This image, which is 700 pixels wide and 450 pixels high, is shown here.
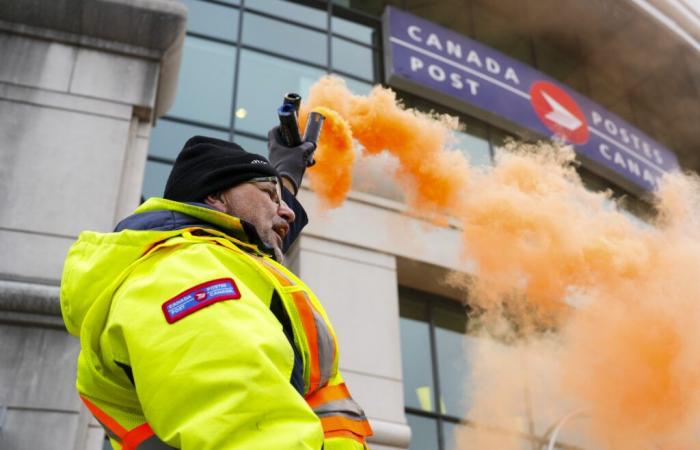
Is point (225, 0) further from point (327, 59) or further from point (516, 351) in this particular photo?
point (516, 351)

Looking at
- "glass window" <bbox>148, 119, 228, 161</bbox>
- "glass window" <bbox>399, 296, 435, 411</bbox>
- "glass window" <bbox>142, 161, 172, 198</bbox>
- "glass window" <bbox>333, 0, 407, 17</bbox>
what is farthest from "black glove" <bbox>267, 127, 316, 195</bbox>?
"glass window" <bbox>333, 0, 407, 17</bbox>

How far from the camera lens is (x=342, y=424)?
1970 mm

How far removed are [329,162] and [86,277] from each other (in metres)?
5.27

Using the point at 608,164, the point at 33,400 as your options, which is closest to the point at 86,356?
the point at 33,400

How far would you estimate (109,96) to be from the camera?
259 inches

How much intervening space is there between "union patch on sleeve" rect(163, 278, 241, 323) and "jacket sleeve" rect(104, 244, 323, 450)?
0.04 feet

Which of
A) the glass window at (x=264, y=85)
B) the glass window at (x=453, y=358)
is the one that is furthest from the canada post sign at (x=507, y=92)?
the glass window at (x=453, y=358)

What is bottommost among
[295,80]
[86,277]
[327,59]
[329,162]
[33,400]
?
[86,277]

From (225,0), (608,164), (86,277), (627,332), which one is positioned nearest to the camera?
(86,277)

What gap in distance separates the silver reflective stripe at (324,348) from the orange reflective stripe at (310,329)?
0.01 m

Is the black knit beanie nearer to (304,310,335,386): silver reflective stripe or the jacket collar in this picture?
the jacket collar

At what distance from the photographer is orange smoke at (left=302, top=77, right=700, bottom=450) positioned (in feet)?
26.2

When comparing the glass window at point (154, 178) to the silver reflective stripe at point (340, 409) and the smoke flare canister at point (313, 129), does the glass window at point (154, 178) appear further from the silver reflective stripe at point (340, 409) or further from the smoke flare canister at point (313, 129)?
the silver reflective stripe at point (340, 409)

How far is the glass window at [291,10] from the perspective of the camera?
436 inches
